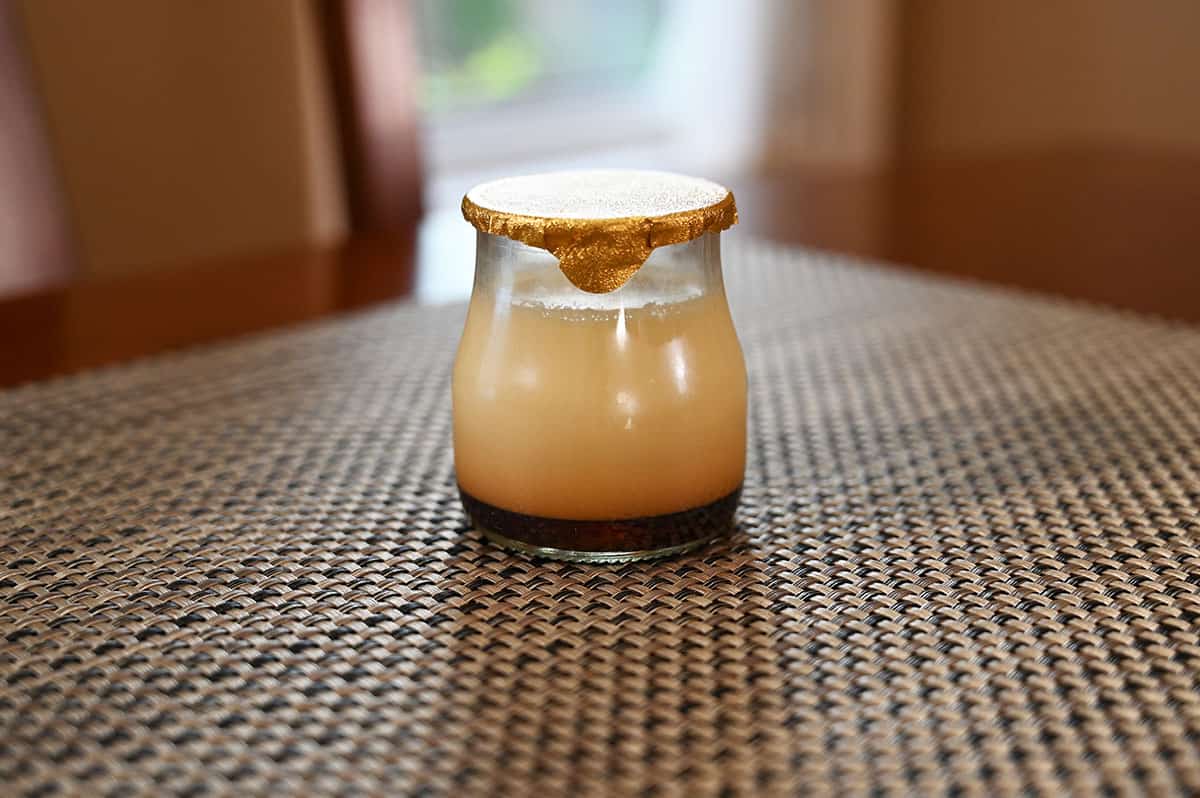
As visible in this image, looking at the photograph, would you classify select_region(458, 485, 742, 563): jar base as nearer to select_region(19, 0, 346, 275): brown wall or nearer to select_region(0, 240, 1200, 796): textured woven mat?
select_region(0, 240, 1200, 796): textured woven mat

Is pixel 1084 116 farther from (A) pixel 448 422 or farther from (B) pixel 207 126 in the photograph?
(A) pixel 448 422

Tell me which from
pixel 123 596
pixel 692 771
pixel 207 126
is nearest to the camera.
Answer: pixel 692 771

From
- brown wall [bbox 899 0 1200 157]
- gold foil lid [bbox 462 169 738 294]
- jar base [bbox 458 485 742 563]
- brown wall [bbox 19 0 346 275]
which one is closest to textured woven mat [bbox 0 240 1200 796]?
jar base [bbox 458 485 742 563]

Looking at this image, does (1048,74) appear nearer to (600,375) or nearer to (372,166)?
(372,166)

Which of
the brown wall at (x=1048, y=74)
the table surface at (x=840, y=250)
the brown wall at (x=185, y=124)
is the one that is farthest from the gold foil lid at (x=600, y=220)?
the brown wall at (x=1048, y=74)

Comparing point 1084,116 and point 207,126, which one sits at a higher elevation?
point 207,126

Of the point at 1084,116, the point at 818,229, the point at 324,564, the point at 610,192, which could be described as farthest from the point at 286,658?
the point at 1084,116
